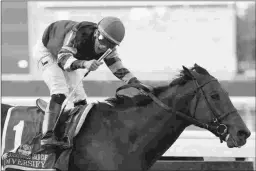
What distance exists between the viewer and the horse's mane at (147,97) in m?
3.64

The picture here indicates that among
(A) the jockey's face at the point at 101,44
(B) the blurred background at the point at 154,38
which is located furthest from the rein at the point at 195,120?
(B) the blurred background at the point at 154,38

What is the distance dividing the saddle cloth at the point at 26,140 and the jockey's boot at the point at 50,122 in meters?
0.09

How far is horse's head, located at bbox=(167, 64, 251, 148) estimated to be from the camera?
342cm

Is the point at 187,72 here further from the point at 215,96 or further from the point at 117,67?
the point at 117,67

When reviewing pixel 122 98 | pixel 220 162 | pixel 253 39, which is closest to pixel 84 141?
pixel 122 98

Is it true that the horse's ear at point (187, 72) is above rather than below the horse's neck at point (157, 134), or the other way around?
above

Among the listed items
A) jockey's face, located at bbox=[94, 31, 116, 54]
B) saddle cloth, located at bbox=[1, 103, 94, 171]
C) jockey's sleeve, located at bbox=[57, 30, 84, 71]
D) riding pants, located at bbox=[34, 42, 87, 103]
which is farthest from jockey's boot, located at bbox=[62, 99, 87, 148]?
jockey's face, located at bbox=[94, 31, 116, 54]

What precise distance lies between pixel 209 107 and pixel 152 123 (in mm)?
371

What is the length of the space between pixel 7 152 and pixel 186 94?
1.27m

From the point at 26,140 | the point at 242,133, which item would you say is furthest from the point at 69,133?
the point at 242,133

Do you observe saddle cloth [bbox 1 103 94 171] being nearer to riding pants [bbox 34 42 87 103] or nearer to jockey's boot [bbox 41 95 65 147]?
jockey's boot [bbox 41 95 65 147]

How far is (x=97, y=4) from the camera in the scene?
7246 mm

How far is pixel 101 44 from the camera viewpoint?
12.2 ft

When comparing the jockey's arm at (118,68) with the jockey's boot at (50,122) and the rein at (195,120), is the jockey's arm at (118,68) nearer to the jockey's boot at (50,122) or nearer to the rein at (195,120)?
the rein at (195,120)
